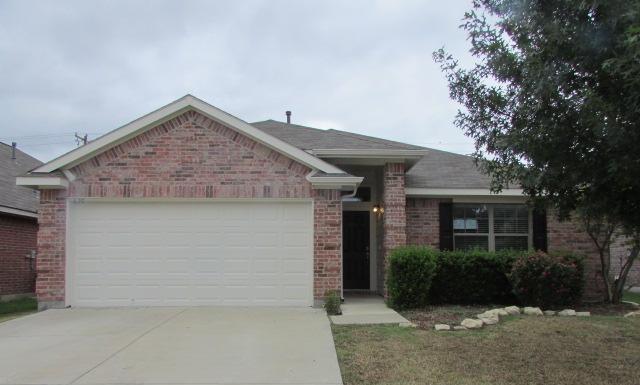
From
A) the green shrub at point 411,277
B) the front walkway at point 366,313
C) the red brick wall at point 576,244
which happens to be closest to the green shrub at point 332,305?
the front walkway at point 366,313

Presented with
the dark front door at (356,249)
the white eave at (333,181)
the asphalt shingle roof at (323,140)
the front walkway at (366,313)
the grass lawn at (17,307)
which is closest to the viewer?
the front walkway at (366,313)

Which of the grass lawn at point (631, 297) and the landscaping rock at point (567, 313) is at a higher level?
the landscaping rock at point (567, 313)

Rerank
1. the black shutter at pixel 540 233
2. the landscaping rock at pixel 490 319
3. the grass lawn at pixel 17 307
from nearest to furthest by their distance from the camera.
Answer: the landscaping rock at pixel 490 319 < the grass lawn at pixel 17 307 < the black shutter at pixel 540 233

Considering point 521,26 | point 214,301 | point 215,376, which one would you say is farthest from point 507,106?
point 214,301

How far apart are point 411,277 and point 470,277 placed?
172 cm

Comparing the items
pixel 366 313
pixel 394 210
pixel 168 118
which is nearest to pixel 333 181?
pixel 394 210

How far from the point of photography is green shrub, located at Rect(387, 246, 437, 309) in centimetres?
1136

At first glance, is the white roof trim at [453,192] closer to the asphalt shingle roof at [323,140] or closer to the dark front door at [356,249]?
the asphalt shingle roof at [323,140]

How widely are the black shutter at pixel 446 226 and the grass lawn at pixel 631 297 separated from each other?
540 cm

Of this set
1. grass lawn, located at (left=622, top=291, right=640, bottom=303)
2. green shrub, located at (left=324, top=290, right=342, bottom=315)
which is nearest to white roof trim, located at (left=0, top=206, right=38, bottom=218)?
green shrub, located at (left=324, top=290, right=342, bottom=315)

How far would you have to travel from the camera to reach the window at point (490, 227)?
1383cm

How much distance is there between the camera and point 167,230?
11.8 m

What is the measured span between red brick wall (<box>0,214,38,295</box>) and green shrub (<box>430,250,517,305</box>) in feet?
37.5

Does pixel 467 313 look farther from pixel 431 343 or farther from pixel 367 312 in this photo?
pixel 431 343
